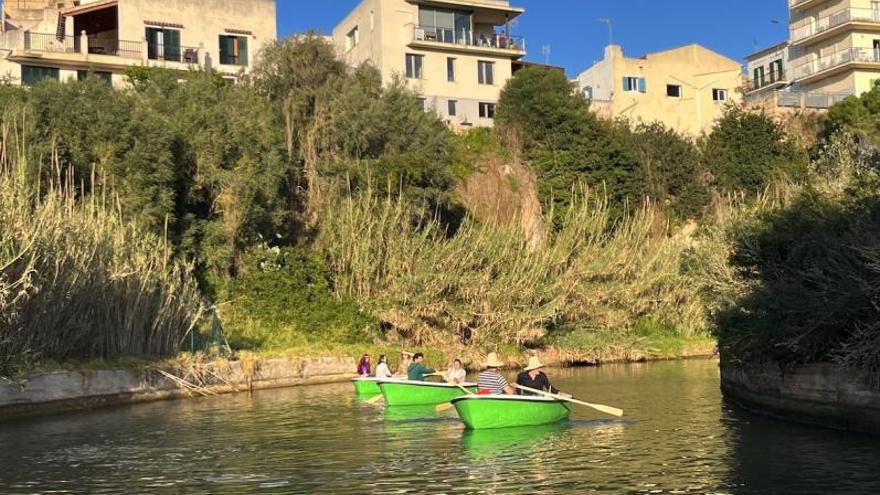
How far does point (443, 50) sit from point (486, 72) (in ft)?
13.0

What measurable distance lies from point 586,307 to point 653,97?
112 feet

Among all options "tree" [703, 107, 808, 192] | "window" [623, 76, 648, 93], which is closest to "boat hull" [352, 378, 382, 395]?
"tree" [703, 107, 808, 192]

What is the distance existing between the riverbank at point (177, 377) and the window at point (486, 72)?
101 ft

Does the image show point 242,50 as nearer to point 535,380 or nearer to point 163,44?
point 163,44

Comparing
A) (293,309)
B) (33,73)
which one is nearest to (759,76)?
(293,309)

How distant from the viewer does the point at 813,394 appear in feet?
68.3

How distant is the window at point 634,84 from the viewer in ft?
247

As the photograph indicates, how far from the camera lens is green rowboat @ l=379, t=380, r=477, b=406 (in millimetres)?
27641

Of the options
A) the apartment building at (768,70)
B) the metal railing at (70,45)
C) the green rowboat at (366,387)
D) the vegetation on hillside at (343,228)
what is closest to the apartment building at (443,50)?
the vegetation on hillside at (343,228)

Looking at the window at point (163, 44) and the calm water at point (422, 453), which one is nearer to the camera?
the calm water at point (422, 453)

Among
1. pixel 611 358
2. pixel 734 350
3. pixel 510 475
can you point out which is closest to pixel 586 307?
pixel 611 358

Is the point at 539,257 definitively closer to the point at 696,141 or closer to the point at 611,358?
the point at 611,358

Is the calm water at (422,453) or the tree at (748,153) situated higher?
the tree at (748,153)

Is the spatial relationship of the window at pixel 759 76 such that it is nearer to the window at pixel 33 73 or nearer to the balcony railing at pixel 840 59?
the balcony railing at pixel 840 59
